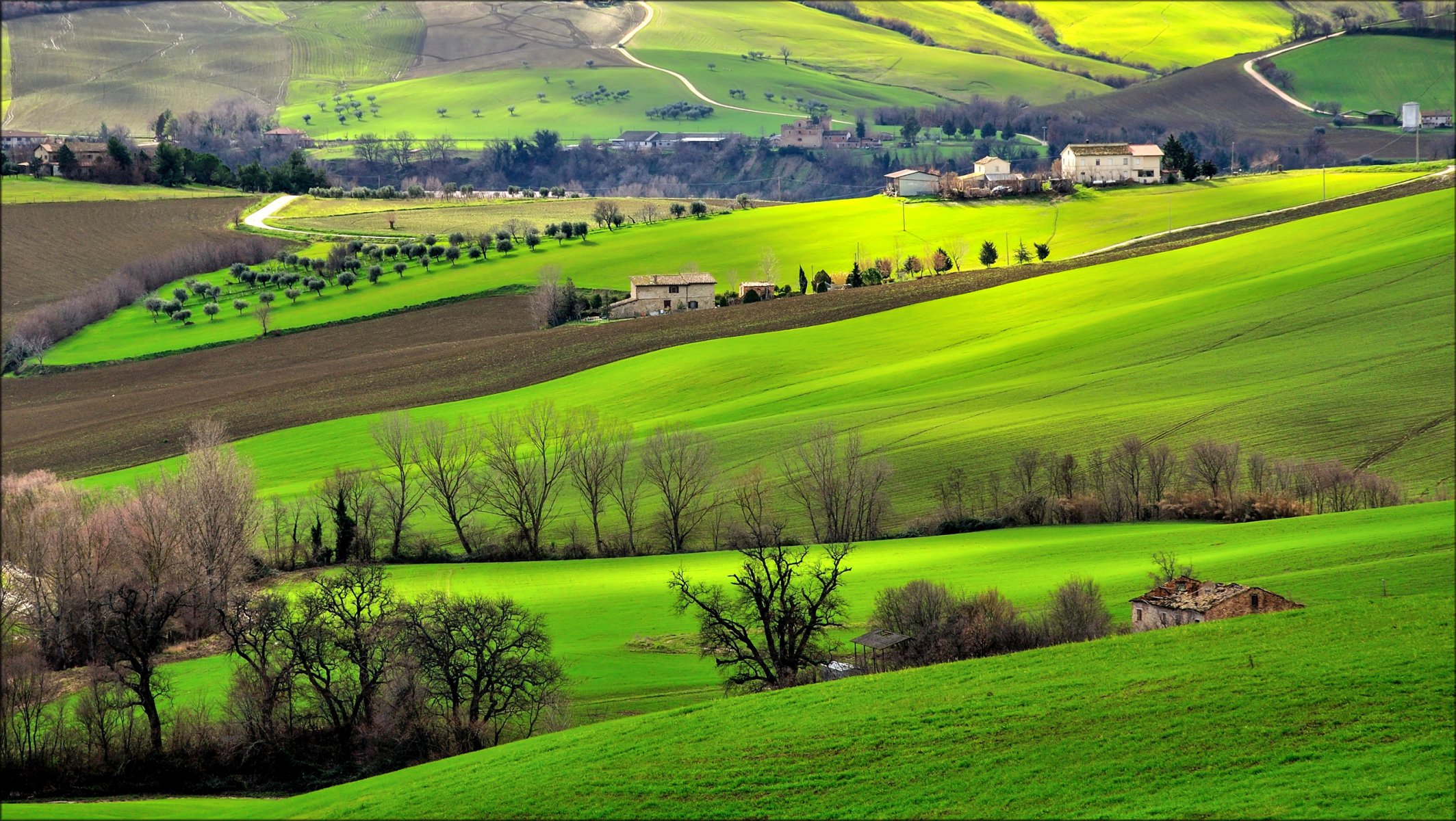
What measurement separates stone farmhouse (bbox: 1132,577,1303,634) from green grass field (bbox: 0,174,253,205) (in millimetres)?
114430

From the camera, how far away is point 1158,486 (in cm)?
6044

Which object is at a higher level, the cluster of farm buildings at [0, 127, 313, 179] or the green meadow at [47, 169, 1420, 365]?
the cluster of farm buildings at [0, 127, 313, 179]

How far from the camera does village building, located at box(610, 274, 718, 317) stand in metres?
108

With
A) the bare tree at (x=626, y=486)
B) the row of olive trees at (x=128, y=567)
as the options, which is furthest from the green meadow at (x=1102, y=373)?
the row of olive trees at (x=128, y=567)

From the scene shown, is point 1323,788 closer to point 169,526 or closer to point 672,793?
point 672,793

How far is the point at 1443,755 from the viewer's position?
92.8 ft

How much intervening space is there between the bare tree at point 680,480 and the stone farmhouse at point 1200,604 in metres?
26.0

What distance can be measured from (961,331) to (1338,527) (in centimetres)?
4218

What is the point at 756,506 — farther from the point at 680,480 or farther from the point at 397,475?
the point at 397,475

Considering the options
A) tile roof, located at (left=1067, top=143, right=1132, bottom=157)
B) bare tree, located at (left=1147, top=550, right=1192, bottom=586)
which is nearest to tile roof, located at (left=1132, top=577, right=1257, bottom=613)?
bare tree, located at (left=1147, top=550, right=1192, bottom=586)

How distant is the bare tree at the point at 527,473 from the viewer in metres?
65.3

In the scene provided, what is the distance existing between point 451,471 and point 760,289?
45168mm

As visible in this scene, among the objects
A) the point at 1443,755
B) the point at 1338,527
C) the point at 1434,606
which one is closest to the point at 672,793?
the point at 1443,755

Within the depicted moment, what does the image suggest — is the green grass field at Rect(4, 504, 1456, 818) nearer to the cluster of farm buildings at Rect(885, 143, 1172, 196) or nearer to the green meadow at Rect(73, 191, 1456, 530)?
the green meadow at Rect(73, 191, 1456, 530)
